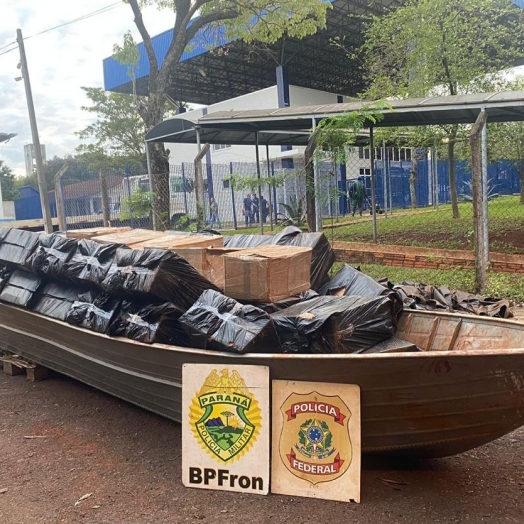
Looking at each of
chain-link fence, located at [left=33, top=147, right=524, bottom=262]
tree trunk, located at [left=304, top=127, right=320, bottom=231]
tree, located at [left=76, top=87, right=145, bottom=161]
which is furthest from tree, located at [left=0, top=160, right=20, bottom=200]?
tree trunk, located at [left=304, top=127, right=320, bottom=231]

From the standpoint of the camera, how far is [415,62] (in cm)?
1233

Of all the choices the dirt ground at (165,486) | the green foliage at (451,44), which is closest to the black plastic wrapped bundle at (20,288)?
the dirt ground at (165,486)

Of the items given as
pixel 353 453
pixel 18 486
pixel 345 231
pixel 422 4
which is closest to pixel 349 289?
pixel 353 453

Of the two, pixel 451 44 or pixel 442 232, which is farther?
pixel 451 44

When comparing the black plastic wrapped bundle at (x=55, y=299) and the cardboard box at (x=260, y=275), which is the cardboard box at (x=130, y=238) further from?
the cardboard box at (x=260, y=275)

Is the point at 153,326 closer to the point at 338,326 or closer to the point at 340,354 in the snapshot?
the point at 338,326

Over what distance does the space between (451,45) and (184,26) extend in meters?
6.69

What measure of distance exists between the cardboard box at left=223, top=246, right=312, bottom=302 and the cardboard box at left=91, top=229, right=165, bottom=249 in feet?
3.33

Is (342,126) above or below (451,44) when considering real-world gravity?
below

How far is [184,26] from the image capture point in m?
13.5

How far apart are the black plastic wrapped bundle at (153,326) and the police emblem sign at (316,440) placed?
852 millimetres

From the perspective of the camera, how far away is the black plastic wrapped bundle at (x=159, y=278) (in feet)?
10.8

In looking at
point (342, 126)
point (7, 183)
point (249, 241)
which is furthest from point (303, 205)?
point (7, 183)

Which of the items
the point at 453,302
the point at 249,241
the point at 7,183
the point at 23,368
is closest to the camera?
the point at 249,241
